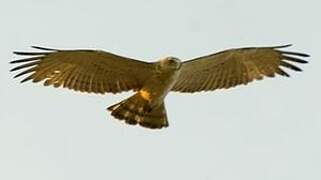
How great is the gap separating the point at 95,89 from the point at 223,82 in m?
1.97

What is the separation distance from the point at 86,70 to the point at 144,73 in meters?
0.91

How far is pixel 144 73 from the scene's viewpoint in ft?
180

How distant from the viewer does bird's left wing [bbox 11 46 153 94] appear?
54.6m

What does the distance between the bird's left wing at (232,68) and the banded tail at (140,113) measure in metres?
0.51

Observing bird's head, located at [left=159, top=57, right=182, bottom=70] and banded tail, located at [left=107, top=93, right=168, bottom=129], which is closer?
bird's head, located at [left=159, top=57, right=182, bottom=70]

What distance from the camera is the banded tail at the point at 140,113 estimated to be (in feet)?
180

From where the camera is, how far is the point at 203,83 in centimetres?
5516

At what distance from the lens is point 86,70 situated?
54906 millimetres

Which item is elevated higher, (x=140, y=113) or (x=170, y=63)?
(x=170, y=63)

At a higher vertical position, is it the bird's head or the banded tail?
the bird's head

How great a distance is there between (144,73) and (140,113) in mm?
632

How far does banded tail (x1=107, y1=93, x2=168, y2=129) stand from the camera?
5484cm

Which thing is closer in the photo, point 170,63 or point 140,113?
point 170,63

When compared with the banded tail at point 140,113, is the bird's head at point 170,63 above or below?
above
